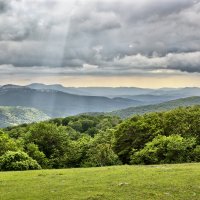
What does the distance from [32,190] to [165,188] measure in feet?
35.8

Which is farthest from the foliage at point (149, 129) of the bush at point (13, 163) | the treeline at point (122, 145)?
the bush at point (13, 163)

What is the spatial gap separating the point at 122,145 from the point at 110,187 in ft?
169

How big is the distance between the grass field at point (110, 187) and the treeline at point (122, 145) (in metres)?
22.3

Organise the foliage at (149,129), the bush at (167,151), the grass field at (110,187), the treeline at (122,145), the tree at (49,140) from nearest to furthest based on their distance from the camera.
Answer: the grass field at (110,187), the bush at (167,151), the treeline at (122,145), the foliage at (149,129), the tree at (49,140)

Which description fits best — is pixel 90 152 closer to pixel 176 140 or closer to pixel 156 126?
pixel 156 126

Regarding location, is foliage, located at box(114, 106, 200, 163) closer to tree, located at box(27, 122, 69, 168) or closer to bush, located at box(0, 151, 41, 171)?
tree, located at box(27, 122, 69, 168)

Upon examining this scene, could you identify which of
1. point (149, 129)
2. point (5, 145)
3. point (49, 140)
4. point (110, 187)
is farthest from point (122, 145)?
point (110, 187)

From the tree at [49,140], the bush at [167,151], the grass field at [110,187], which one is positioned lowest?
the tree at [49,140]

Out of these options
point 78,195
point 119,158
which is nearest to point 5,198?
point 78,195

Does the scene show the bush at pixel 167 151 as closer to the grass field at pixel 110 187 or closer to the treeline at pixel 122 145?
the treeline at pixel 122 145

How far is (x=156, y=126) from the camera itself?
7500 cm

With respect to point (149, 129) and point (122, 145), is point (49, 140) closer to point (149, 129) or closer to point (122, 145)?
point (122, 145)

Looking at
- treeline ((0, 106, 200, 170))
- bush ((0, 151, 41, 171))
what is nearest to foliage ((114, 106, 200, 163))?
treeline ((0, 106, 200, 170))

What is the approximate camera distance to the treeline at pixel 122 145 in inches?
2275
